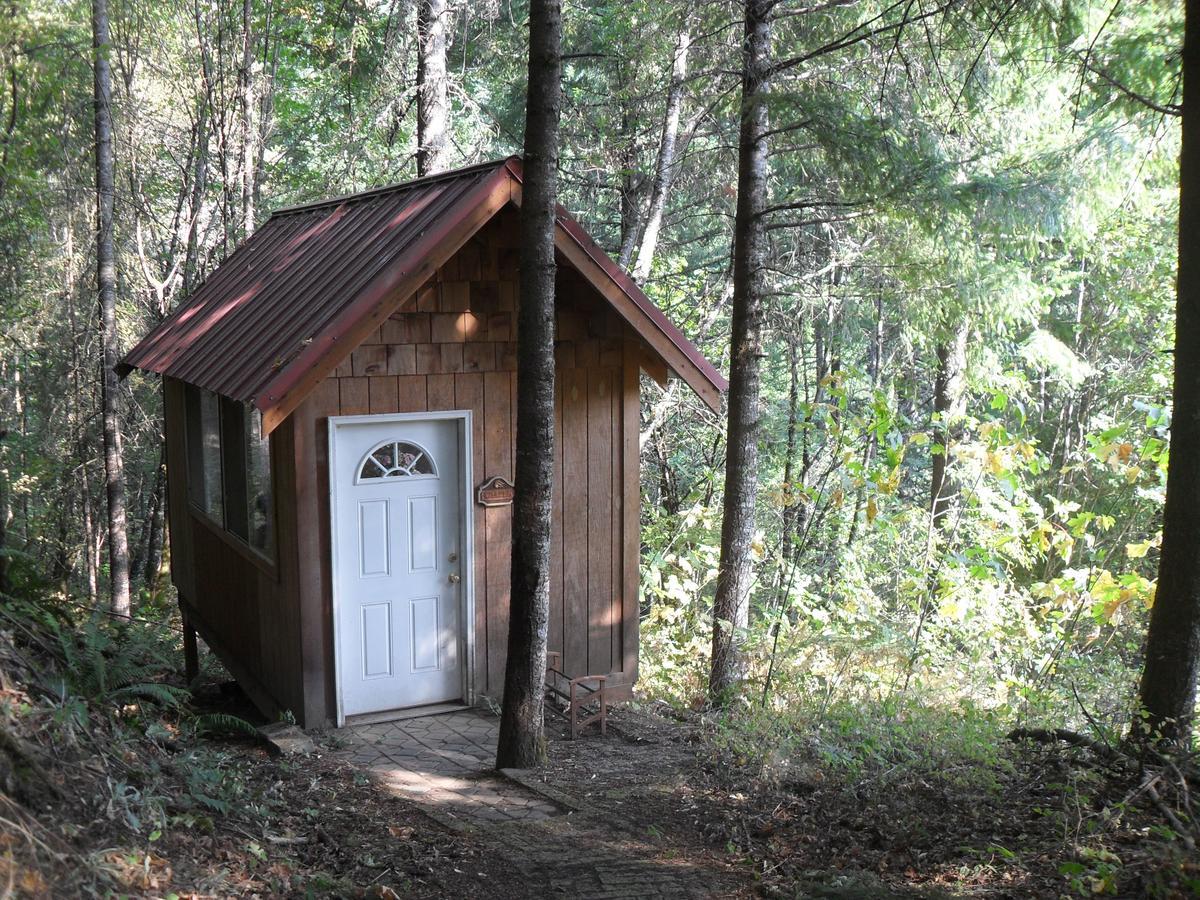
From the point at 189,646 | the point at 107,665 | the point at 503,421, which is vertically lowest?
the point at 189,646

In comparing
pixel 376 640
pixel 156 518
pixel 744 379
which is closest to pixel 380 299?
pixel 376 640

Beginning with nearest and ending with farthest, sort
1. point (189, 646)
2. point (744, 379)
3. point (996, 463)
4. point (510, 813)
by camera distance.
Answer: point (510, 813) < point (744, 379) < point (996, 463) < point (189, 646)

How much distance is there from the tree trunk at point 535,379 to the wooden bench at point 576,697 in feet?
3.80

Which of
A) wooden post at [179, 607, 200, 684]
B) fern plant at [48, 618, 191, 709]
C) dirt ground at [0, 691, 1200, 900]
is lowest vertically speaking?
wooden post at [179, 607, 200, 684]

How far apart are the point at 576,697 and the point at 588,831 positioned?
2262mm

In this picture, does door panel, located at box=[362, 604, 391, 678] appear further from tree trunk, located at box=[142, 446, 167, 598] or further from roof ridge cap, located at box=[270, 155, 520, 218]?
tree trunk, located at box=[142, 446, 167, 598]

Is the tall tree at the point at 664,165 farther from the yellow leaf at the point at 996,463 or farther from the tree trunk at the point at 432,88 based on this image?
the yellow leaf at the point at 996,463

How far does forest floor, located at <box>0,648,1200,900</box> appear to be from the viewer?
400cm

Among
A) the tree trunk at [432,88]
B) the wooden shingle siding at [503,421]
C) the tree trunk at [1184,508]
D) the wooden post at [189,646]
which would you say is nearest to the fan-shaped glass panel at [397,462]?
the wooden shingle siding at [503,421]

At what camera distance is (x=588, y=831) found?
5.94 meters

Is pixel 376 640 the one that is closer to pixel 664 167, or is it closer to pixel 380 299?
pixel 380 299

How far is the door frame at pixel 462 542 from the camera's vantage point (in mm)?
8062

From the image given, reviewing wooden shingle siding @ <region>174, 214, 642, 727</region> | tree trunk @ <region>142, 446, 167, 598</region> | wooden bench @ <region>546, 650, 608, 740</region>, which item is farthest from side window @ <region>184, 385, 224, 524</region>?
tree trunk @ <region>142, 446, 167, 598</region>

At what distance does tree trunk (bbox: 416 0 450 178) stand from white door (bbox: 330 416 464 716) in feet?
21.2
